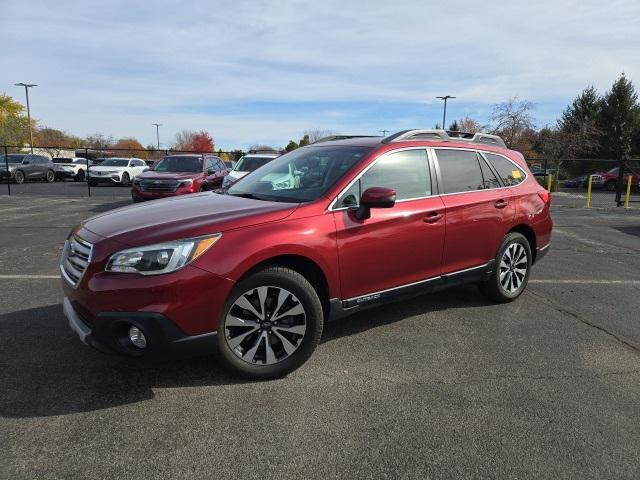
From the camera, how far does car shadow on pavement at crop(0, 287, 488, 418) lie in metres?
2.98

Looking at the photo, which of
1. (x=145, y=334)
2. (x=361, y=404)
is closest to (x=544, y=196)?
(x=361, y=404)

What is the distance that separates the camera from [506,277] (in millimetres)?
5062

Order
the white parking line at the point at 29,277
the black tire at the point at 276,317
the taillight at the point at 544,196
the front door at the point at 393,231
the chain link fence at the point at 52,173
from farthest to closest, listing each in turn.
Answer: the chain link fence at the point at 52,173, the white parking line at the point at 29,277, the taillight at the point at 544,196, the front door at the point at 393,231, the black tire at the point at 276,317

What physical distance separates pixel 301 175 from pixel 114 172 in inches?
906

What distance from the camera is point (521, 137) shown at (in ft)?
114

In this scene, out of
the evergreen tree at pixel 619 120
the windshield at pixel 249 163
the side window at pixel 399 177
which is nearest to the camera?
the side window at pixel 399 177

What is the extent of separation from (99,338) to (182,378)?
2.26ft

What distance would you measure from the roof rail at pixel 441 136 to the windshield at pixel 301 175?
393 millimetres

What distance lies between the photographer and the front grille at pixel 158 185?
40.7 ft

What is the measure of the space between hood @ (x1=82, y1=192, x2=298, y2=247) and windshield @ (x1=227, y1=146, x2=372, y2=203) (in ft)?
0.76

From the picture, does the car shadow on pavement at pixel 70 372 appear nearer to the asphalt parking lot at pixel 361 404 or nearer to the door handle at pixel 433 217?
the asphalt parking lot at pixel 361 404

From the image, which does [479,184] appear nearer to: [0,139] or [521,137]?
[521,137]

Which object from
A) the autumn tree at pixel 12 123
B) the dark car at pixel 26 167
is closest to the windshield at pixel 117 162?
the dark car at pixel 26 167

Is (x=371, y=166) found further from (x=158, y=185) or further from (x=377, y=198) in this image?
Answer: (x=158, y=185)
